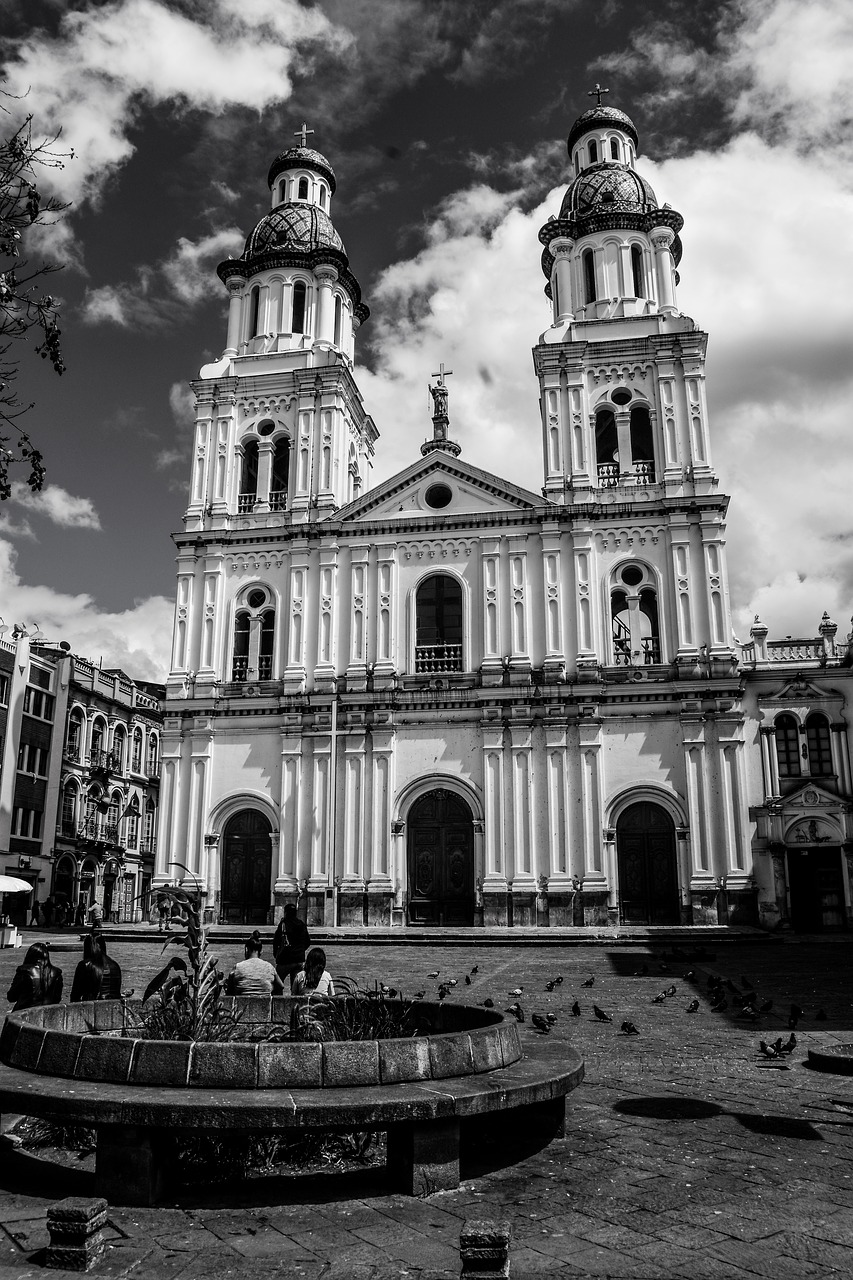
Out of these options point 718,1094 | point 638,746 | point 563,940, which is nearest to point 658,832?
point 638,746

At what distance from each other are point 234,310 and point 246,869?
Result: 1801 cm

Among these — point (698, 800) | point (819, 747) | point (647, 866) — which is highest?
point (819, 747)

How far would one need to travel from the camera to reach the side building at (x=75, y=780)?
35.3 m

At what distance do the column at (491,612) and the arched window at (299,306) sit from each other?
10.3m

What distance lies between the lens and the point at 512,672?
91.0 ft

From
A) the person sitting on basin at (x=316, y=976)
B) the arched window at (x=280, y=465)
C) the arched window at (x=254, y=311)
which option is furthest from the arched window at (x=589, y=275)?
the person sitting on basin at (x=316, y=976)

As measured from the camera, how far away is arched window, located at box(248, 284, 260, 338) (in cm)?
3346

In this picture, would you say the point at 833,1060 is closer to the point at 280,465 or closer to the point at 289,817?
the point at 289,817

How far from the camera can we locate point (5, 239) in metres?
7.27

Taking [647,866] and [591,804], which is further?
[591,804]

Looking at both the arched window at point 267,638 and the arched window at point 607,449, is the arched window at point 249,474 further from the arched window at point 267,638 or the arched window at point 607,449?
the arched window at point 607,449

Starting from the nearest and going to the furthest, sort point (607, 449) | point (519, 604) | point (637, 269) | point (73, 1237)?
point (73, 1237), point (519, 604), point (607, 449), point (637, 269)

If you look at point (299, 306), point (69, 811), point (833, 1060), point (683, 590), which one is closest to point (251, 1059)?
point (833, 1060)

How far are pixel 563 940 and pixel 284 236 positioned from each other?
2376 centimetres
